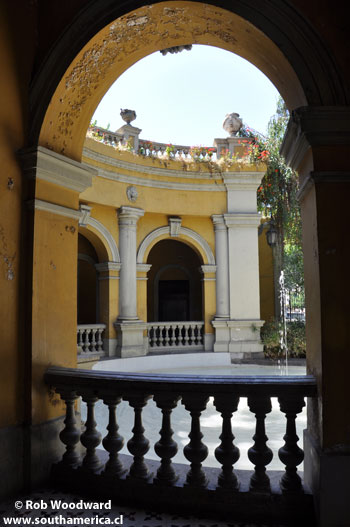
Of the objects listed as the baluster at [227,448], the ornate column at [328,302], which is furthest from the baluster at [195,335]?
the baluster at [227,448]

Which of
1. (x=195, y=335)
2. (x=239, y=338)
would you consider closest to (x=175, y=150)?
(x=195, y=335)

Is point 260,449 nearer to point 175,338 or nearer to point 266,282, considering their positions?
point 175,338

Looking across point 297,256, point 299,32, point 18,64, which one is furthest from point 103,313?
point 299,32

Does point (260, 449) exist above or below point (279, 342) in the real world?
above

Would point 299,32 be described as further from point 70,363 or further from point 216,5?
point 70,363

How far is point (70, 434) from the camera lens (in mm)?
3320

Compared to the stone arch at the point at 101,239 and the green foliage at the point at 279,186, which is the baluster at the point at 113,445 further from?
the green foliage at the point at 279,186

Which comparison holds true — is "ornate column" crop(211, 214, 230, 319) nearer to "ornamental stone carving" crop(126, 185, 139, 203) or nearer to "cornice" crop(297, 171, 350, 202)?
"ornamental stone carving" crop(126, 185, 139, 203)

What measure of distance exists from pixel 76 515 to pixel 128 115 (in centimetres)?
1088

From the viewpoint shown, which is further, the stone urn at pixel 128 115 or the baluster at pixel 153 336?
the baluster at pixel 153 336

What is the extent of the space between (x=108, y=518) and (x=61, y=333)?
1512 millimetres

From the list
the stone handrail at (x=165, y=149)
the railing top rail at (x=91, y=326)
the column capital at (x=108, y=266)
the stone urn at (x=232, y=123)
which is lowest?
the railing top rail at (x=91, y=326)

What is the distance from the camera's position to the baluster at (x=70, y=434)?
326 centimetres

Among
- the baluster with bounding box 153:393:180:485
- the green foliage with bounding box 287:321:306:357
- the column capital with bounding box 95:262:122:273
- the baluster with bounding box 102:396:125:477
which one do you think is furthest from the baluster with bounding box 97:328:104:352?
the baluster with bounding box 153:393:180:485
